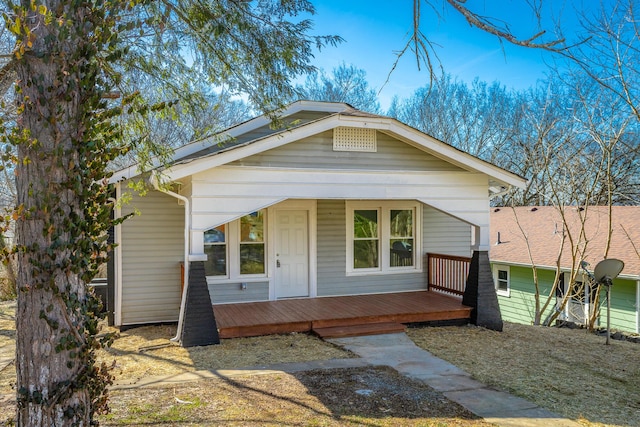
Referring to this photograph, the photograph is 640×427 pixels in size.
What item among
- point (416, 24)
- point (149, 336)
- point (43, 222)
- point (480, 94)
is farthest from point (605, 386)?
point (480, 94)

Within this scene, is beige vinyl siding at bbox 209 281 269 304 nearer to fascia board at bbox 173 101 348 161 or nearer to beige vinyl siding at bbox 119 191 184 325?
beige vinyl siding at bbox 119 191 184 325

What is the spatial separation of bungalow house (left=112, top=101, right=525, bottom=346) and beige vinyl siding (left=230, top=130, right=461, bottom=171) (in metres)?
0.02

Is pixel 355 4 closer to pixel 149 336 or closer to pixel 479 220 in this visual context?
pixel 479 220

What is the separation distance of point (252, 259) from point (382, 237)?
113 inches

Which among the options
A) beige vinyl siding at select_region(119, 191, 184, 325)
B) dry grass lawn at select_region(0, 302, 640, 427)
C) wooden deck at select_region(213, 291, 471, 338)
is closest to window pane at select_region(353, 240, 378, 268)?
wooden deck at select_region(213, 291, 471, 338)

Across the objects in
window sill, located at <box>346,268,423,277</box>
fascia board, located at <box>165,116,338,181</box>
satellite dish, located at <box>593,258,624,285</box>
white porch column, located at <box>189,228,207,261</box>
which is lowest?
window sill, located at <box>346,268,423,277</box>

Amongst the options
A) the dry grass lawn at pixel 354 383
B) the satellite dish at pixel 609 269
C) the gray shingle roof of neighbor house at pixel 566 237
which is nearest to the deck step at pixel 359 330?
the dry grass lawn at pixel 354 383

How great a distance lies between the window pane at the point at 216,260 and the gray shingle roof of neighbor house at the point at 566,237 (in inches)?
291

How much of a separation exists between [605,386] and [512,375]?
1075mm

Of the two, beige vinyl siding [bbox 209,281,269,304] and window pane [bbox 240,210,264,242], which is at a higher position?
window pane [bbox 240,210,264,242]

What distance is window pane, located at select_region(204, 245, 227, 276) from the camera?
920cm

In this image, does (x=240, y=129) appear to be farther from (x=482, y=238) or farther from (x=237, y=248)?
(x=482, y=238)

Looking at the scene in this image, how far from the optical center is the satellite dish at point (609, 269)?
8.27 meters

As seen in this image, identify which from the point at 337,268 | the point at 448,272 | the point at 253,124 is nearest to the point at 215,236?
the point at 253,124
